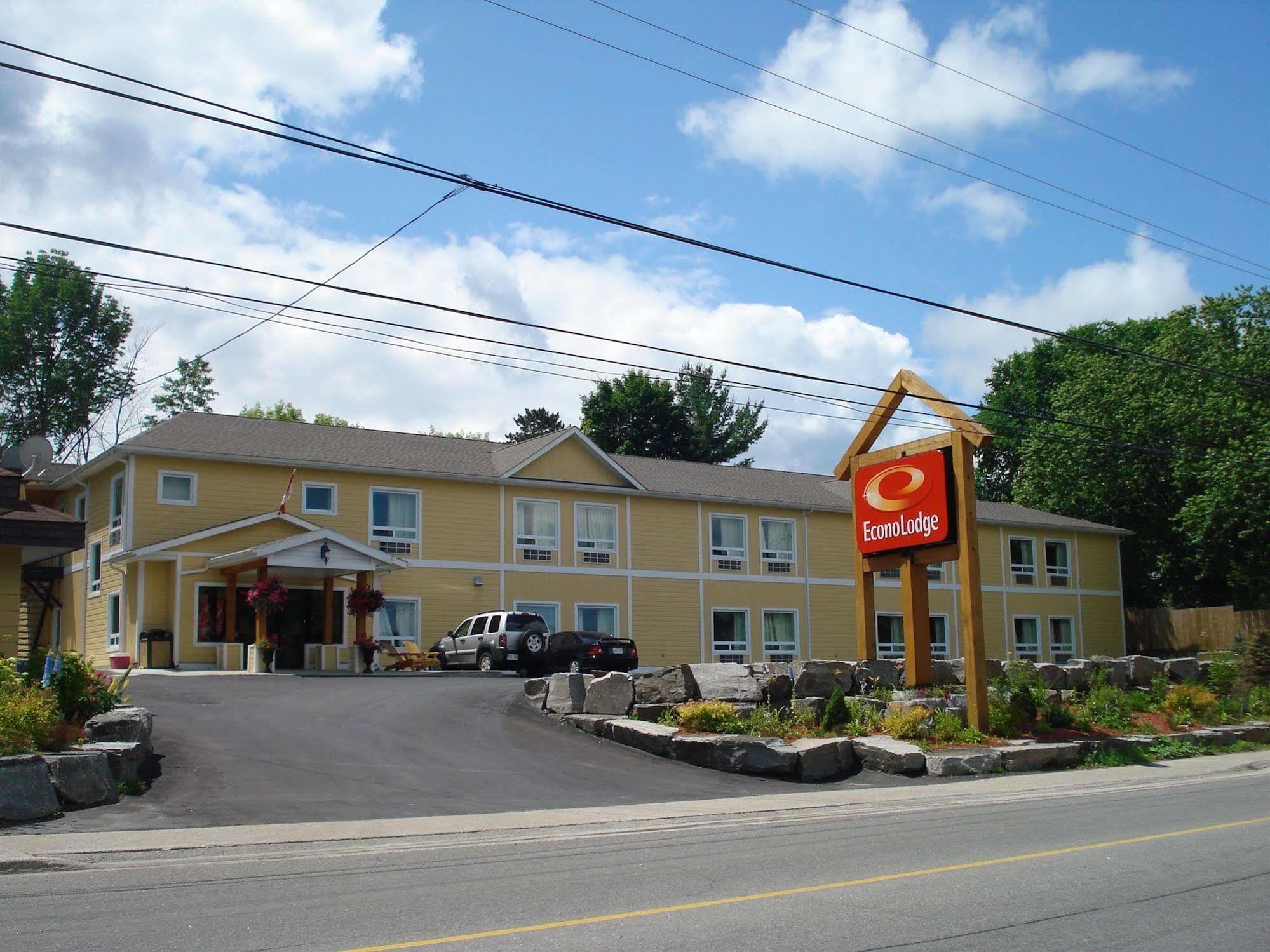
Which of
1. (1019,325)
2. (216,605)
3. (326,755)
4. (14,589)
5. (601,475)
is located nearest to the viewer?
(326,755)

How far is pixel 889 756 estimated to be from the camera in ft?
54.7

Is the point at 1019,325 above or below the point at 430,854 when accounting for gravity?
above

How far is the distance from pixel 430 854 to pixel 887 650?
123 ft

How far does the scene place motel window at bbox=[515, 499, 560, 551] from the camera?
38.8 m

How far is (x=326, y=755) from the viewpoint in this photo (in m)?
15.6

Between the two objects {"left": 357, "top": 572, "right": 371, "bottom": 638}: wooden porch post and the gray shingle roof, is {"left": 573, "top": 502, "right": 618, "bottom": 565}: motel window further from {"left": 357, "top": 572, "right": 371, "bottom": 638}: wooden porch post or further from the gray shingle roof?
{"left": 357, "top": 572, "right": 371, "bottom": 638}: wooden porch post

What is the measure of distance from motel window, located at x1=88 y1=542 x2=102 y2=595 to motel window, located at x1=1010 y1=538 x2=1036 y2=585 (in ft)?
113

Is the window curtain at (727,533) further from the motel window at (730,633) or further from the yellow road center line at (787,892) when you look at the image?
the yellow road center line at (787,892)

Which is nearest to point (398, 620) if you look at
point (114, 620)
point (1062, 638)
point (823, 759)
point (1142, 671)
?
point (114, 620)

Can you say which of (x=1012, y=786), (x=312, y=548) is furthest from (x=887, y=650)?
(x=1012, y=786)

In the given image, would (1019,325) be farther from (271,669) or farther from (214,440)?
(214,440)

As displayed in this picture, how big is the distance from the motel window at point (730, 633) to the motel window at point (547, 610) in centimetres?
607

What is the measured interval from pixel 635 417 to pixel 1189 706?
4797cm

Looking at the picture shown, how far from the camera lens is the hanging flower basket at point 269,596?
2948 centimetres
